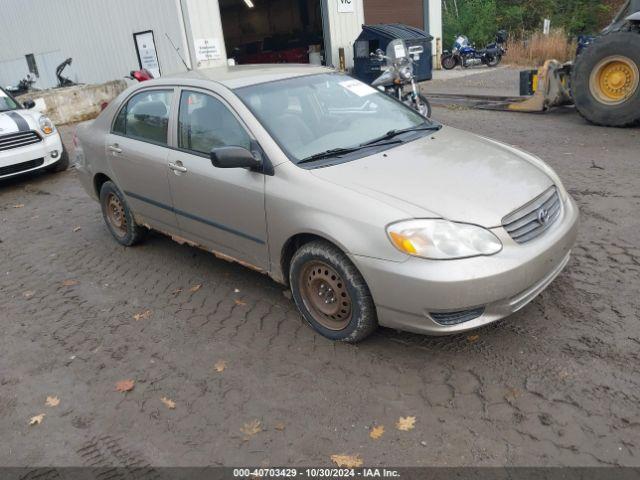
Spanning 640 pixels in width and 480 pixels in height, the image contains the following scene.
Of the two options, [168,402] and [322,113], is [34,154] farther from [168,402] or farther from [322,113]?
[168,402]

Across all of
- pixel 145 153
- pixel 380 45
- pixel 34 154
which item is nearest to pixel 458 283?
Answer: pixel 145 153

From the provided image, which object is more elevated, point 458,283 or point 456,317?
point 458,283

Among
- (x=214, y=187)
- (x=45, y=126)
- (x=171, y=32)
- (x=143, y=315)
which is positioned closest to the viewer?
(x=214, y=187)

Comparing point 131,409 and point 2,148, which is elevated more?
point 2,148

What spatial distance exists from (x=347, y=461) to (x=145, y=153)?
125 inches

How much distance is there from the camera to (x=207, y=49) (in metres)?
14.0

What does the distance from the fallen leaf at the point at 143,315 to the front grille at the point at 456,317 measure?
7.48 ft

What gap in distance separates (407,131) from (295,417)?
7.69 ft

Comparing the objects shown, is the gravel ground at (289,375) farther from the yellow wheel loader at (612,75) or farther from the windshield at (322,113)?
the yellow wheel loader at (612,75)

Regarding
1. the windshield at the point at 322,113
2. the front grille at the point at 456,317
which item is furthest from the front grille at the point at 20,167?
the front grille at the point at 456,317

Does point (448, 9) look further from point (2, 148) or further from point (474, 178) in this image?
point (474, 178)

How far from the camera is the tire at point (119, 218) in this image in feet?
17.6

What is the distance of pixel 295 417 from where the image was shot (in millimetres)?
3027

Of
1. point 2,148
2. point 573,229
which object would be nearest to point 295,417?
point 573,229
